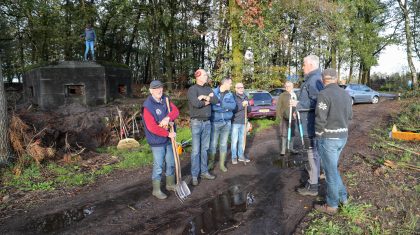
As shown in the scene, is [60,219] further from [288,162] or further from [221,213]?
[288,162]

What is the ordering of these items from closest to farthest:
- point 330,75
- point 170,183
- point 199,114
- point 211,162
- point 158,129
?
point 330,75 → point 158,129 → point 170,183 → point 199,114 → point 211,162

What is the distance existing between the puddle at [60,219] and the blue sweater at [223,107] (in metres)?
2.92

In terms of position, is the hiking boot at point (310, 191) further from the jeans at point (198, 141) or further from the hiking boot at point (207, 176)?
the jeans at point (198, 141)

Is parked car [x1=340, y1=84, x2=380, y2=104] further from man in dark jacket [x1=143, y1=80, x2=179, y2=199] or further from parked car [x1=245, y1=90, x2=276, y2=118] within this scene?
man in dark jacket [x1=143, y1=80, x2=179, y2=199]

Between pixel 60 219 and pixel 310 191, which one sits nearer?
pixel 60 219

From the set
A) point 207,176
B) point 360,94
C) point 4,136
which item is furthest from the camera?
point 360,94

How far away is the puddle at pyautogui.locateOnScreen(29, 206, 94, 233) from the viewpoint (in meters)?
4.11

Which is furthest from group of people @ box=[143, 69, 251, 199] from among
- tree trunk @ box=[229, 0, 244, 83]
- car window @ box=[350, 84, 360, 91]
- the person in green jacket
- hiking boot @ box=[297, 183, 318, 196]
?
car window @ box=[350, 84, 360, 91]

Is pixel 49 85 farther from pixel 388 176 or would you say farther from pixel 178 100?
pixel 388 176

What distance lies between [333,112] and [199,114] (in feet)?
7.98

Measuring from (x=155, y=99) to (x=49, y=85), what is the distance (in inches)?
415

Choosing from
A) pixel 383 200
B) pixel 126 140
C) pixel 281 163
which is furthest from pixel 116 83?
pixel 383 200

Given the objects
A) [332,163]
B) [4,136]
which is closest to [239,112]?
[332,163]

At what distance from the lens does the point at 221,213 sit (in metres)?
4.47
